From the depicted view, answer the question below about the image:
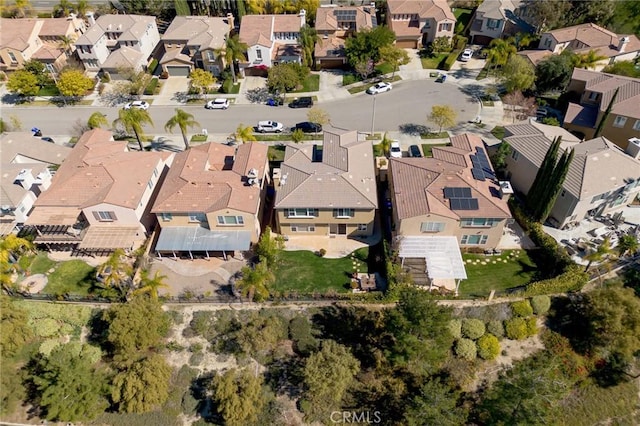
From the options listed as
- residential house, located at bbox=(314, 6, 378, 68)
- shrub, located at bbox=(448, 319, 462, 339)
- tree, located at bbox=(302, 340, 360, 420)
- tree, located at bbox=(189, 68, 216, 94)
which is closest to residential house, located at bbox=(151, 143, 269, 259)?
tree, located at bbox=(302, 340, 360, 420)

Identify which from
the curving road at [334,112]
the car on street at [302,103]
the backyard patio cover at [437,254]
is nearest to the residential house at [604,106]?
the curving road at [334,112]

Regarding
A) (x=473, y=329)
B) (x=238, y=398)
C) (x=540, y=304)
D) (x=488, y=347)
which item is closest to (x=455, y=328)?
(x=473, y=329)

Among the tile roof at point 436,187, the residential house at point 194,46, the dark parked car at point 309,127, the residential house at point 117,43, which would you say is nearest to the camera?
the tile roof at point 436,187

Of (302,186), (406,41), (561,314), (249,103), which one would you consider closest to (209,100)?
(249,103)

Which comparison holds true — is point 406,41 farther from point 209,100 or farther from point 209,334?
point 209,334

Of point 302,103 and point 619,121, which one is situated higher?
point 619,121

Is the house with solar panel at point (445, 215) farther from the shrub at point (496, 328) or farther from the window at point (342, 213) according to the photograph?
the window at point (342, 213)

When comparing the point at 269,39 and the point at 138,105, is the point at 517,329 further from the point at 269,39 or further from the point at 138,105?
the point at 138,105

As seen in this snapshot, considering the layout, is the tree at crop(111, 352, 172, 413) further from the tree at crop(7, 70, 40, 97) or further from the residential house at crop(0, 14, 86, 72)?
the residential house at crop(0, 14, 86, 72)
